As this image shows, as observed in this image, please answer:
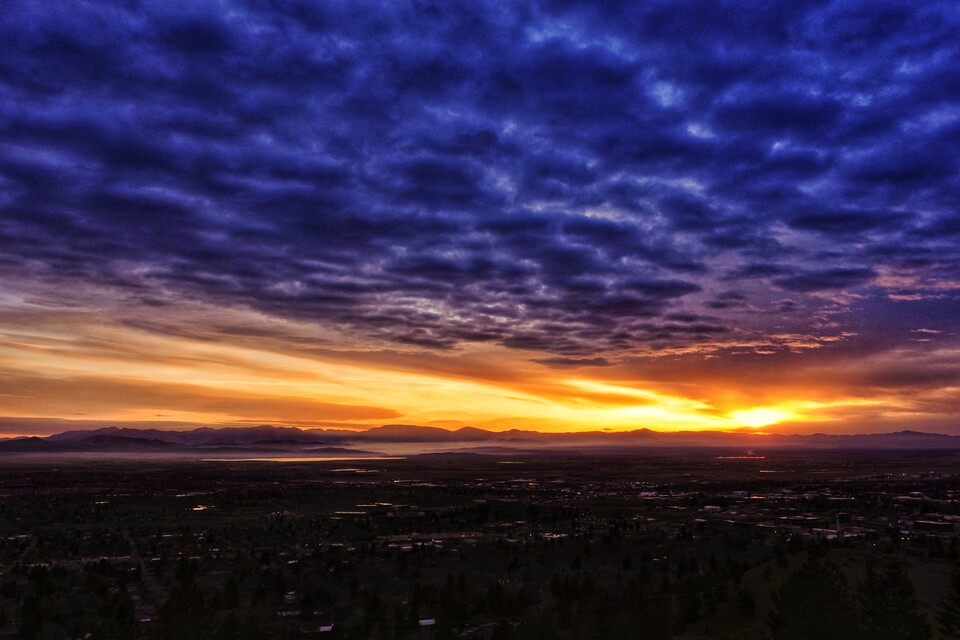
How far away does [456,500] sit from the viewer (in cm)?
11438

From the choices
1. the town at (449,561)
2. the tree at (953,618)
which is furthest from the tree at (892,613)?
the tree at (953,618)

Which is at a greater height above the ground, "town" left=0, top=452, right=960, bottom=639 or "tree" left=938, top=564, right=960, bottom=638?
"tree" left=938, top=564, right=960, bottom=638

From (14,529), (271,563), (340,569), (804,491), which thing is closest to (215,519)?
(14,529)

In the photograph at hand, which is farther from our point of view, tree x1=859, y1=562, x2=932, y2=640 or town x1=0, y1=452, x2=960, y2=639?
town x1=0, y1=452, x2=960, y2=639

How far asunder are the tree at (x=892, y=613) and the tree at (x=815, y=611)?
2.19ft

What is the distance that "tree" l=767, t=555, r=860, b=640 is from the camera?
26.2 meters

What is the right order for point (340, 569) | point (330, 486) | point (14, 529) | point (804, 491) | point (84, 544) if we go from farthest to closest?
point (330, 486) → point (804, 491) → point (14, 529) → point (84, 544) → point (340, 569)

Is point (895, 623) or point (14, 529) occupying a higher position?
point (895, 623)

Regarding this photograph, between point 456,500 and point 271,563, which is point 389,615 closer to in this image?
point 271,563

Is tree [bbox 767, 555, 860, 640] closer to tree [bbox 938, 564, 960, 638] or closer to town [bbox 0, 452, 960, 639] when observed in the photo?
town [bbox 0, 452, 960, 639]

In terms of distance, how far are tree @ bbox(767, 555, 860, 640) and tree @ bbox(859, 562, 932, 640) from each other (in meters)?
0.67

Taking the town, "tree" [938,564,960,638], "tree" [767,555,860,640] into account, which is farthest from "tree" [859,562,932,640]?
"tree" [938,564,960,638]

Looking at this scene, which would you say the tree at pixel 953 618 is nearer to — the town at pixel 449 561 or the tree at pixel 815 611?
the town at pixel 449 561

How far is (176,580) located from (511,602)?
2530 cm
